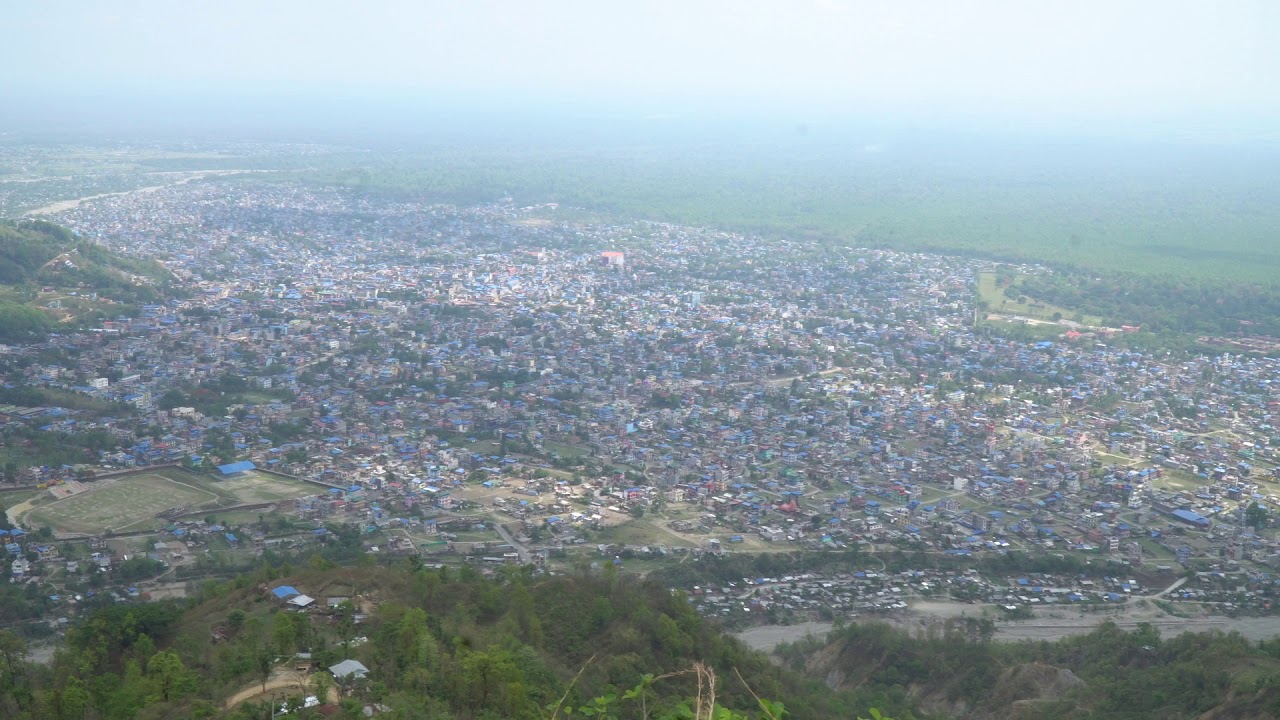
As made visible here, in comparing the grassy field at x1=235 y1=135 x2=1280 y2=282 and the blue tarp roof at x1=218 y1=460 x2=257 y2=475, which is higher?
the grassy field at x1=235 y1=135 x2=1280 y2=282

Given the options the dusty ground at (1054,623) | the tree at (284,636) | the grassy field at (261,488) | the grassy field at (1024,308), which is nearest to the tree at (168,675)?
the tree at (284,636)

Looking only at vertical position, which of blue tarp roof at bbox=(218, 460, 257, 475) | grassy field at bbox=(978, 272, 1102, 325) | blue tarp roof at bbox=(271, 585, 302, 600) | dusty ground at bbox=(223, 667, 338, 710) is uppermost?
dusty ground at bbox=(223, 667, 338, 710)

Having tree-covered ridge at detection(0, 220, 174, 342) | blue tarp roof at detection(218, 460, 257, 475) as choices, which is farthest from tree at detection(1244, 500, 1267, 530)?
tree-covered ridge at detection(0, 220, 174, 342)

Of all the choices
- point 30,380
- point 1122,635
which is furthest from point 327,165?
point 1122,635

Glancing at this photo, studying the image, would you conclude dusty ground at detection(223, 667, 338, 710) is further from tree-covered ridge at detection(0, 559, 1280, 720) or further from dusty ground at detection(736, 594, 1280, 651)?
dusty ground at detection(736, 594, 1280, 651)

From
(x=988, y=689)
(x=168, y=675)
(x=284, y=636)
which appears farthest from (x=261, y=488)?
(x=988, y=689)

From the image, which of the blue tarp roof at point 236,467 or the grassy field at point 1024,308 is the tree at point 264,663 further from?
the grassy field at point 1024,308
